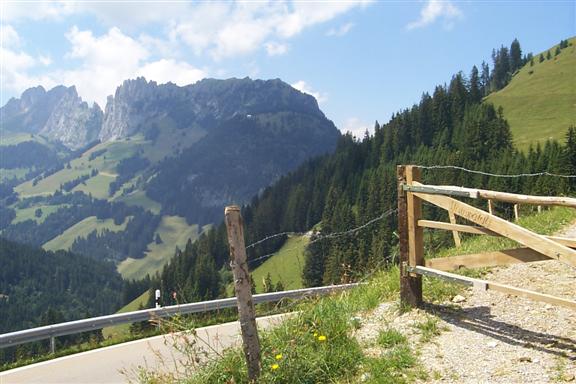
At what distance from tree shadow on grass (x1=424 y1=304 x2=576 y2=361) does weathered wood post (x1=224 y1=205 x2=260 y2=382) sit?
3302 millimetres

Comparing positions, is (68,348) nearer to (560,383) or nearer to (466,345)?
(466,345)

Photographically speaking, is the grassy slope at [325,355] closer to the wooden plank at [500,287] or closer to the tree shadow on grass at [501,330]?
the tree shadow on grass at [501,330]

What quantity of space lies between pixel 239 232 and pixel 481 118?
137675 millimetres

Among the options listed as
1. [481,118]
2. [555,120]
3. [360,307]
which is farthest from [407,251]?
[555,120]

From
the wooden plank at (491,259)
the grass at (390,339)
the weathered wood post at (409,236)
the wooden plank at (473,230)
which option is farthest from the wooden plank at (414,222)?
the grass at (390,339)

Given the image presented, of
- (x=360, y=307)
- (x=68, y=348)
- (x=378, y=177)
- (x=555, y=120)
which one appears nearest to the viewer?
(x=360, y=307)

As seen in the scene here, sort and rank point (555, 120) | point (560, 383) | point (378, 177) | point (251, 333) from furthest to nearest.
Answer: point (555, 120)
point (378, 177)
point (251, 333)
point (560, 383)

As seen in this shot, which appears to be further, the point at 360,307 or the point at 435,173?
the point at 435,173

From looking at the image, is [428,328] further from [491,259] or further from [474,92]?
[474,92]

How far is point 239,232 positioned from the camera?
6309mm

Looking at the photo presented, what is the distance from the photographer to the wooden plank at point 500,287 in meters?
5.98

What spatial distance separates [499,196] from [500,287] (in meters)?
1.27

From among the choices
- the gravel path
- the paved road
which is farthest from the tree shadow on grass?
the paved road

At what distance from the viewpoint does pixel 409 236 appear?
7961 millimetres
